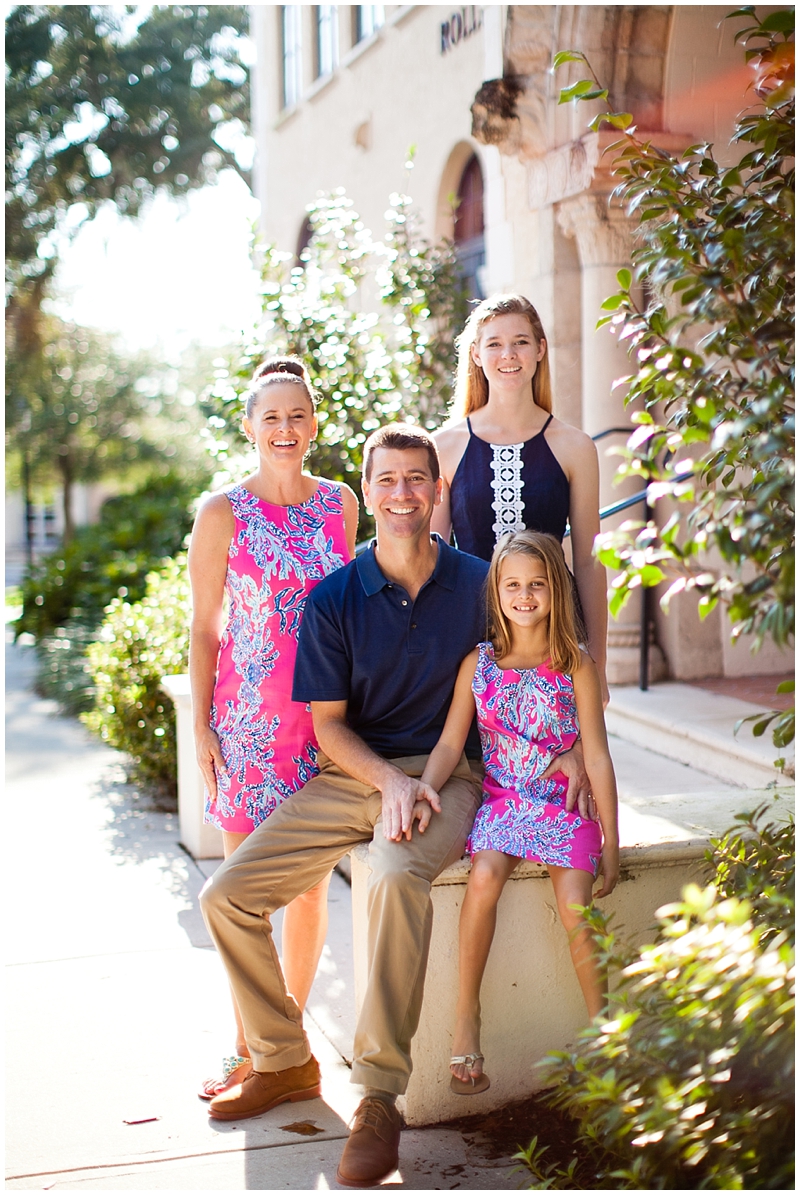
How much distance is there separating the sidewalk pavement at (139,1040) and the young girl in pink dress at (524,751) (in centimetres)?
44

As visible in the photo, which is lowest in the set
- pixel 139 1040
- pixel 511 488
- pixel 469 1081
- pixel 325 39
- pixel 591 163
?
pixel 139 1040

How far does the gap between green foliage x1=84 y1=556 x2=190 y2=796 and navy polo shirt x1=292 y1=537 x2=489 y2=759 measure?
352 cm

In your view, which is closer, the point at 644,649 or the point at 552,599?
the point at 552,599

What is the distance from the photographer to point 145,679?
22.4ft

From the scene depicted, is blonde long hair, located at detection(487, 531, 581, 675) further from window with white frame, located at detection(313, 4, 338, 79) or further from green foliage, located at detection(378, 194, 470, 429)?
window with white frame, located at detection(313, 4, 338, 79)

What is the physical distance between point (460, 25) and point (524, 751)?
28.4 ft

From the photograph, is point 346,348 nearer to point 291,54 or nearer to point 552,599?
point 552,599

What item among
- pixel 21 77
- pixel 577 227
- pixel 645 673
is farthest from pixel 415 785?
pixel 21 77

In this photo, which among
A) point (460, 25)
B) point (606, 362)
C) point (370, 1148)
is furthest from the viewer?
point (460, 25)

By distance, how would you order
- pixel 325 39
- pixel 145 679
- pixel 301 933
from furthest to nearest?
pixel 325 39, pixel 145 679, pixel 301 933

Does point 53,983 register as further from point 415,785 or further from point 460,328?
point 460,328

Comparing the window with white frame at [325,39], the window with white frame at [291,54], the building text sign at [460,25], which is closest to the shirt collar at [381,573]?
the building text sign at [460,25]

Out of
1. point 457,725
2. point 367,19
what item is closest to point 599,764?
point 457,725

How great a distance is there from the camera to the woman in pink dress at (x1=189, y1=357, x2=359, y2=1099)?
3.44 metres
